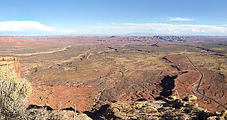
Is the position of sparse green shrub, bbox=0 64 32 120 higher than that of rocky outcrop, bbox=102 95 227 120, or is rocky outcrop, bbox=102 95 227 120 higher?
sparse green shrub, bbox=0 64 32 120

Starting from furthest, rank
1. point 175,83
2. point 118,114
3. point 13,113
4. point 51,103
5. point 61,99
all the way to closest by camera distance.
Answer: point 175,83 → point 61,99 → point 51,103 → point 118,114 → point 13,113

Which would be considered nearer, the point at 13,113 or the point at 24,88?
the point at 13,113

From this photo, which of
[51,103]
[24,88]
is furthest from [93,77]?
[24,88]

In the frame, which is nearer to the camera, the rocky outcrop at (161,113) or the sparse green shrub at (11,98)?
the sparse green shrub at (11,98)

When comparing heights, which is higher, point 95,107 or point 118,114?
point 118,114

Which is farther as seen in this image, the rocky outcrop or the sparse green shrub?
the rocky outcrop

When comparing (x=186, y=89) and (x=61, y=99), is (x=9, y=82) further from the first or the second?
(x=186, y=89)

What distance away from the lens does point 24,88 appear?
7.75 meters

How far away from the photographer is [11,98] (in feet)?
22.3

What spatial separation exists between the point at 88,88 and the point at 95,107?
7624 millimetres

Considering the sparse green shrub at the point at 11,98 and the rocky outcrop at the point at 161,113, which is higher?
the sparse green shrub at the point at 11,98

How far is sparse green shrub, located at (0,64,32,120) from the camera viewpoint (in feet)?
20.5

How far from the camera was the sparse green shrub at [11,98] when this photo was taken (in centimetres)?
625

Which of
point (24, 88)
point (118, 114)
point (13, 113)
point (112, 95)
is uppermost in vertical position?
point (24, 88)
